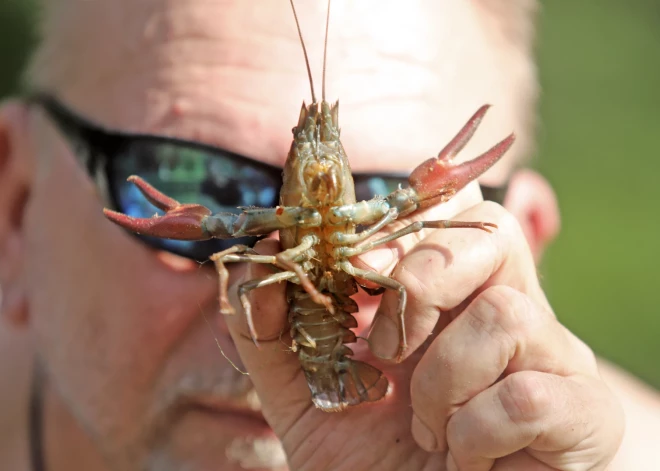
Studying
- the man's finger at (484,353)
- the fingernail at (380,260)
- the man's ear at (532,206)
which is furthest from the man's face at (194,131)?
the man's finger at (484,353)

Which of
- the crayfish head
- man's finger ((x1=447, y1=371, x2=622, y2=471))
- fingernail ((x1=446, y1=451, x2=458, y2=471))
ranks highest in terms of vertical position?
the crayfish head

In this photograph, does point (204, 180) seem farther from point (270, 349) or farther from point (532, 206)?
point (532, 206)

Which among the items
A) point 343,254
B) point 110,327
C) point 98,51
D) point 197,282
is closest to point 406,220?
point 343,254

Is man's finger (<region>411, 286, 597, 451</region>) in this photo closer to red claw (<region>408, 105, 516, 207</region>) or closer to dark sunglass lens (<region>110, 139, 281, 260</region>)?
red claw (<region>408, 105, 516, 207</region>)

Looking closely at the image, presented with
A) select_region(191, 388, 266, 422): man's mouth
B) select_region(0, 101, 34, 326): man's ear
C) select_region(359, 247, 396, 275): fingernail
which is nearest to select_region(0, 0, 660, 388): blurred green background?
select_region(0, 101, 34, 326): man's ear

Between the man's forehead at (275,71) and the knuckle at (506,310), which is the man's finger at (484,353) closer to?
the knuckle at (506,310)

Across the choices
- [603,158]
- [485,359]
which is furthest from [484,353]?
[603,158]

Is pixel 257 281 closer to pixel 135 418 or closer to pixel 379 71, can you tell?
pixel 379 71
